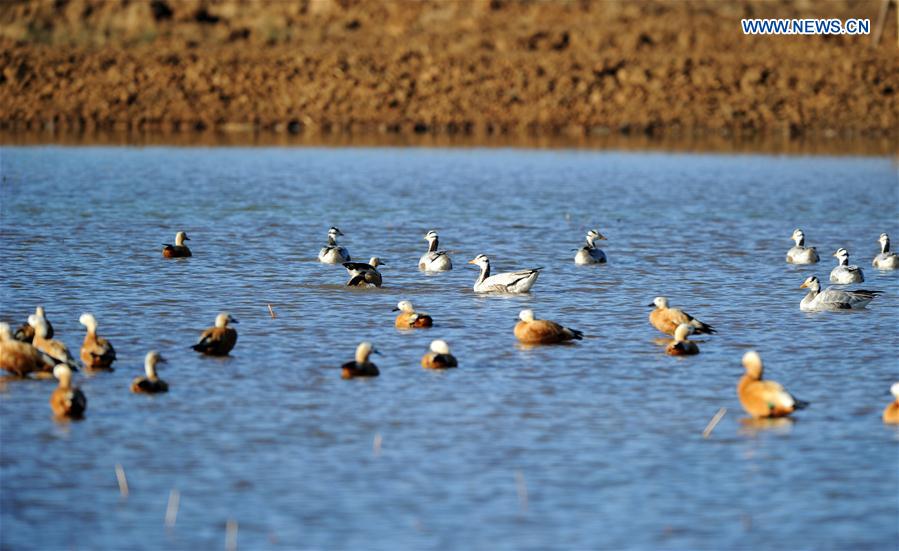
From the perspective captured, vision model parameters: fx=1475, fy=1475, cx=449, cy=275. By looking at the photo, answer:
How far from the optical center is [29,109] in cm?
7312

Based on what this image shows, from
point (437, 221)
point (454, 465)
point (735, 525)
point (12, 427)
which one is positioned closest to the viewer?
point (735, 525)

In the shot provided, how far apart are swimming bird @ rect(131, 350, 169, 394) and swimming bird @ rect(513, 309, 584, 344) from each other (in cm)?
529

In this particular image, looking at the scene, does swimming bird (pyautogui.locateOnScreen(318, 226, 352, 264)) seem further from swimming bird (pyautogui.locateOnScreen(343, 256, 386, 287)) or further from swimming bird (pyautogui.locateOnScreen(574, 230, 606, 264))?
swimming bird (pyautogui.locateOnScreen(574, 230, 606, 264))

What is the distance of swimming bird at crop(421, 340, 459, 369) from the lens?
1823 cm

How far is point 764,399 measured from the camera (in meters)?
15.7

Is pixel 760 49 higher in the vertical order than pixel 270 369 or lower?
higher

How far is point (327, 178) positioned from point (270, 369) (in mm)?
32997

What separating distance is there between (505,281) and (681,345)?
596cm

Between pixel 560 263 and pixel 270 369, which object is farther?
pixel 560 263

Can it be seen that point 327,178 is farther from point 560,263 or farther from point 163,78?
point 163,78

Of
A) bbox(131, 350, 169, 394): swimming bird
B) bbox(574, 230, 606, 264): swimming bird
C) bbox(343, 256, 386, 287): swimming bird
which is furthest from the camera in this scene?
bbox(574, 230, 606, 264): swimming bird

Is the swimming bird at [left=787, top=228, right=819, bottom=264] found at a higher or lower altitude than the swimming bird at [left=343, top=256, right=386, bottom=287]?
higher

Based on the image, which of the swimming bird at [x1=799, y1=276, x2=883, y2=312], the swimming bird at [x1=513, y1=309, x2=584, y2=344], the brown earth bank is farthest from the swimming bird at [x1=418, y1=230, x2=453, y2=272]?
the brown earth bank

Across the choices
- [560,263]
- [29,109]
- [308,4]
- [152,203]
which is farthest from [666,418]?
[308,4]
